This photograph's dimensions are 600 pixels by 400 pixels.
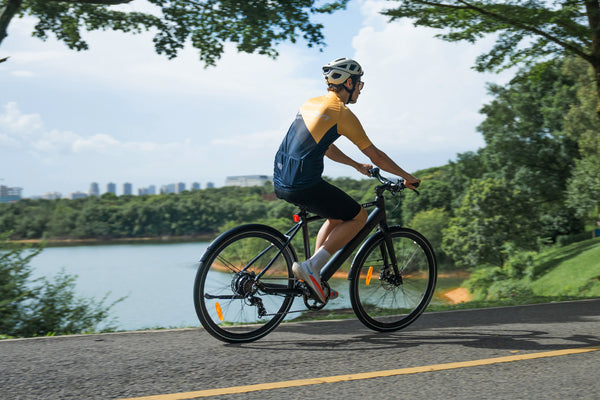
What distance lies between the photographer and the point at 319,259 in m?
4.62

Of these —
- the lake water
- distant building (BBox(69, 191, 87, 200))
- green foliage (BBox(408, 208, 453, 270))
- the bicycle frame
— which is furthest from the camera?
green foliage (BBox(408, 208, 453, 270))

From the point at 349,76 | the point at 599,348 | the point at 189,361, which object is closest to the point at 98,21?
the point at 349,76

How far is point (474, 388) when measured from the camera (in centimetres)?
335

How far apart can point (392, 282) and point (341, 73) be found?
6.47ft

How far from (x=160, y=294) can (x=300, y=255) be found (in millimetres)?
42354

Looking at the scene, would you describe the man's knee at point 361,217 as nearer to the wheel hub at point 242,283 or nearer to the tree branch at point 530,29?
the wheel hub at point 242,283

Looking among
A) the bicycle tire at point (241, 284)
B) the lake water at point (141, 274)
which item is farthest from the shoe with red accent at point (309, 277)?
the lake water at point (141, 274)

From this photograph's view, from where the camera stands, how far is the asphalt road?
328 centimetres

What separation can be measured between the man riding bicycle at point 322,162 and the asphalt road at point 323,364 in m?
0.70

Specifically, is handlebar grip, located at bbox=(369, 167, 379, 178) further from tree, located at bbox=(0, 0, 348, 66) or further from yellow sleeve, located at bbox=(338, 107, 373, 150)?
tree, located at bbox=(0, 0, 348, 66)

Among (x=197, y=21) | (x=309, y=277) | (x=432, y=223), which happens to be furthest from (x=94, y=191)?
(x=309, y=277)

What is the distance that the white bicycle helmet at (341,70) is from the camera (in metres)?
4.55

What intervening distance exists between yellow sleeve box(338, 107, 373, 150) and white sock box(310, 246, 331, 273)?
94 centimetres

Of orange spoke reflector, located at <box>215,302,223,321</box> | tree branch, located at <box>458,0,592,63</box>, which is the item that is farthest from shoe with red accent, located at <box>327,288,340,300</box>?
tree branch, located at <box>458,0,592,63</box>
